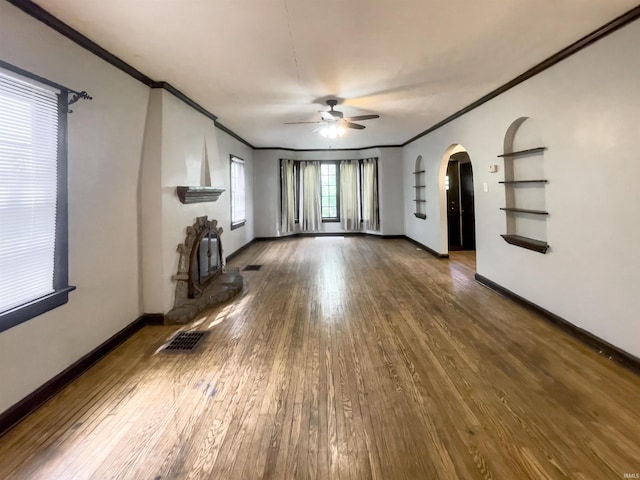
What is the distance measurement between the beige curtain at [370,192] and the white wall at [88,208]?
6.62 metres

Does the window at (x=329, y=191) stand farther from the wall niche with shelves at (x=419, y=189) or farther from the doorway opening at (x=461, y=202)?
the doorway opening at (x=461, y=202)

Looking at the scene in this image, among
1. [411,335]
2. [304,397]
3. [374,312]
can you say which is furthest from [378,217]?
[304,397]

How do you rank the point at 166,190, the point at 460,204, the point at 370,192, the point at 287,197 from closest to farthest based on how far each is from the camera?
1. the point at 166,190
2. the point at 460,204
3. the point at 370,192
4. the point at 287,197

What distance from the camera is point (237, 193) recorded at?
7207 millimetres

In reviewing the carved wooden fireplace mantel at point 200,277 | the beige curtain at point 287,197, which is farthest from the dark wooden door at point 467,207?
the carved wooden fireplace mantel at point 200,277

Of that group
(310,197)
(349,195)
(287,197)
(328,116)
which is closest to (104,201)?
(328,116)

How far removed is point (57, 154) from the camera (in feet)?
7.10

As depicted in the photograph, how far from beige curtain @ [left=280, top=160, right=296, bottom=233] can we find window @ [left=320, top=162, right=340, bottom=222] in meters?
0.95

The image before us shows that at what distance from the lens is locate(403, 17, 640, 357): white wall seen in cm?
231

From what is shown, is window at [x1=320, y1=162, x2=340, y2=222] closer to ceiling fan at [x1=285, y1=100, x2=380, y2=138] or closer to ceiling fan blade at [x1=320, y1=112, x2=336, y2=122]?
ceiling fan at [x1=285, y1=100, x2=380, y2=138]

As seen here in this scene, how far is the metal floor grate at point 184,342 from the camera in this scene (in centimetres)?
280

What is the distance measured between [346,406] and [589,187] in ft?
8.51

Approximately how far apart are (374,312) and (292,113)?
10.2 ft

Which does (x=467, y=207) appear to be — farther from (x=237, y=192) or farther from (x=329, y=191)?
(x=237, y=192)
